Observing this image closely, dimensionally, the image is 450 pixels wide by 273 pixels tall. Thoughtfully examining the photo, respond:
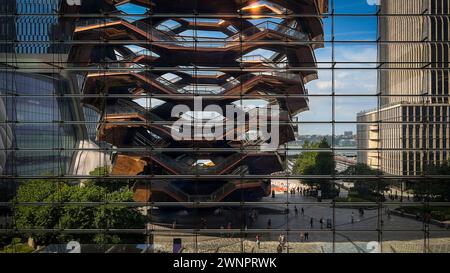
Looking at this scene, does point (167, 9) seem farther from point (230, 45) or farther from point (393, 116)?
point (393, 116)

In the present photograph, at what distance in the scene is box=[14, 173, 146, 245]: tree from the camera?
25.0 ft

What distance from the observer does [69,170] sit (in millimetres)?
8836

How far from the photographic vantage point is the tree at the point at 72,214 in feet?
25.0

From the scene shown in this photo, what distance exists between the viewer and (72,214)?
25.3 feet

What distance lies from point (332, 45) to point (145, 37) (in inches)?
195

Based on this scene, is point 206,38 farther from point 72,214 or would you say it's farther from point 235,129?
point 72,214

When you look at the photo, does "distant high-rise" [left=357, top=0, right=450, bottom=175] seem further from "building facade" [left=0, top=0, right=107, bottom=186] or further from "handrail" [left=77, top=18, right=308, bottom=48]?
"building facade" [left=0, top=0, right=107, bottom=186]

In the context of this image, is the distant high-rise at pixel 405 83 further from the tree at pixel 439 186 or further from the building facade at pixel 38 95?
the building facade at pixel 38 95

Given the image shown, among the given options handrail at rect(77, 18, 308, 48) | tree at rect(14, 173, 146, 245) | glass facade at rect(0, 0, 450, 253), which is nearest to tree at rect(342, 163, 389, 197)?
glass facade at rect(0, 0, 450, 253)

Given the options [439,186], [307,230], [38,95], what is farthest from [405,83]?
[38,95]

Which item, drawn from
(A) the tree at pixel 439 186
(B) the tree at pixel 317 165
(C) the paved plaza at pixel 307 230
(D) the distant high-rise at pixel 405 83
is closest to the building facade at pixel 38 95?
(C) the paved plaza at pixel 307 230
